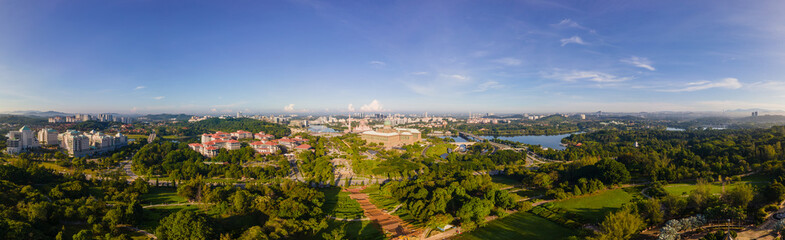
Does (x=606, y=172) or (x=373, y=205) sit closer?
(x=373, y=205)

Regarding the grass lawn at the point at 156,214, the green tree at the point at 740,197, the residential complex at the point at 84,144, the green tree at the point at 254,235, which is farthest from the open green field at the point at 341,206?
the residential complex at the point at 84,144

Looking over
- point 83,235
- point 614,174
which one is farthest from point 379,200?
point 614,174

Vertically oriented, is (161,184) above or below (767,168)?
below

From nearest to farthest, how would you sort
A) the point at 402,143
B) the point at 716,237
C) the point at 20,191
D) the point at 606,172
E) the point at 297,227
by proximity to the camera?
1. the point at 716,237
2. the point at 297,227
3. the point at 20,191
4. the point at 606,172
5. the point at 402,143

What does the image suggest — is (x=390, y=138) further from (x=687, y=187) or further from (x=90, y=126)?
(x=90, y=126)

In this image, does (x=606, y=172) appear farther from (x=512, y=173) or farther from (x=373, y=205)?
(x=373, y=205)

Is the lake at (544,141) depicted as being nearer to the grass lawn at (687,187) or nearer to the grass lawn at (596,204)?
the grass lawn at (687,187)

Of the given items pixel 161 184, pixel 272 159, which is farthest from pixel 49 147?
pixel 272 159

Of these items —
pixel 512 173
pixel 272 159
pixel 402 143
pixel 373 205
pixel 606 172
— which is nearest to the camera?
pixel 373 205
